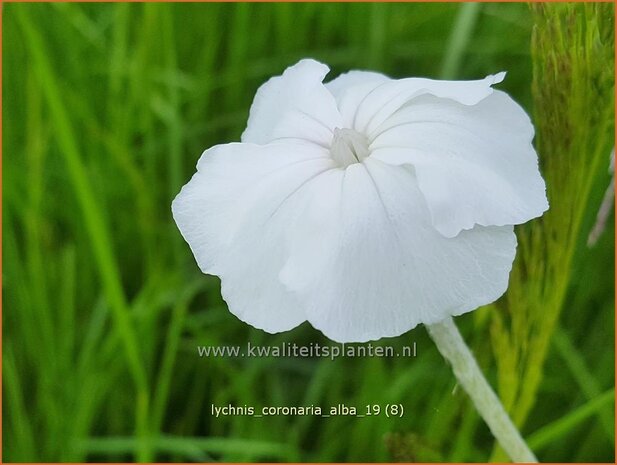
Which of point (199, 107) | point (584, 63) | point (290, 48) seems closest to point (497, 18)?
point (290, 48)

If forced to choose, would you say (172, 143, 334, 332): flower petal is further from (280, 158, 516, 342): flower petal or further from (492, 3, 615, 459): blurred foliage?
(492, 3, 615, 459): blurred foliage

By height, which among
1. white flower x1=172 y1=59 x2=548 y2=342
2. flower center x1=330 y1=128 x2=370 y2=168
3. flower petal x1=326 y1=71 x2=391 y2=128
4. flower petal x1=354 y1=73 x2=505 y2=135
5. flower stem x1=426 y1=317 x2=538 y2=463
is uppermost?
flower petal x1=326 y1=71 x2=391 y2=128

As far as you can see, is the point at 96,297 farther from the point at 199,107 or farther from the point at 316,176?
the point at 316,176

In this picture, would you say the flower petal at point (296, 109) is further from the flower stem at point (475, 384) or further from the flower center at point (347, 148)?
the flower stem at point (475, 384)

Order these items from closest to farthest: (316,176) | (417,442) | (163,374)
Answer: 1. (316,176)
2. (417,442)
3. (163,374)

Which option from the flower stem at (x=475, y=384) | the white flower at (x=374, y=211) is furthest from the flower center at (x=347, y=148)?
the flower stem at (x=475, y=384)

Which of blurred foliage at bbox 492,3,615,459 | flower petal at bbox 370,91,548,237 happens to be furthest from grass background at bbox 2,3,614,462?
flower petal at bbox 370,91,548,237

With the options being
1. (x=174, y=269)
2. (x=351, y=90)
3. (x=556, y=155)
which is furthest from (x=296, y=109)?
(x=174, y=269)

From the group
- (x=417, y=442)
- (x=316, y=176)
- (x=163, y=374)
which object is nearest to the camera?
(x=316, y=176)
